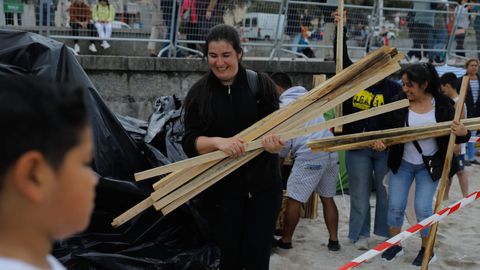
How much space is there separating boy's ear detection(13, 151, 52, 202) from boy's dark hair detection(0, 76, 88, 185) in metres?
0.01

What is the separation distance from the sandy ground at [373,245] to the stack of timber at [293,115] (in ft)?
5.55

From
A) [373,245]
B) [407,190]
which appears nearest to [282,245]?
[373,245]

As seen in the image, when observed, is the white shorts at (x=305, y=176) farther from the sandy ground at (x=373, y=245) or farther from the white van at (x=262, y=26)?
the white van at (x=262, y=26)

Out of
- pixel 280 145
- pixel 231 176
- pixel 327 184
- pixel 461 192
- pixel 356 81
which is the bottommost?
pixel 461 192

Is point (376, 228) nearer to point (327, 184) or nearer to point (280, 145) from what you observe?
point (327, 184)

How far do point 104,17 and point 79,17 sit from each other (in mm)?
329

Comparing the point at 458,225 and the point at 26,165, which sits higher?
the point at 26,165

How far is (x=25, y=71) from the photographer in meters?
4.56

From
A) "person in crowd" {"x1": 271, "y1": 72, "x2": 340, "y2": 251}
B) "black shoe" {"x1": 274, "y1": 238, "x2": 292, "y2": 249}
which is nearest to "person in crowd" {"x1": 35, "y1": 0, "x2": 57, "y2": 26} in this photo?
"person in crowd" {"x1": 271, "y1": 72, "x2": 340, "y2": 251}


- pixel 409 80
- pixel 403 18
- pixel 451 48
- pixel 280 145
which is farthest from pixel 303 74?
pixel 280 145

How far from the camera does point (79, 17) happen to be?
8.33 m

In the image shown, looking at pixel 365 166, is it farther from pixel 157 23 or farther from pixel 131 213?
pixel 157 23

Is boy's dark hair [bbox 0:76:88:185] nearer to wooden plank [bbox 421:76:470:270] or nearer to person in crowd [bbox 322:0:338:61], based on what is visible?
wooden plank [bbox 421:76:470:270]

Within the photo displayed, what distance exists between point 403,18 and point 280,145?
→ 791 centimetres
